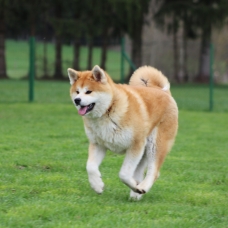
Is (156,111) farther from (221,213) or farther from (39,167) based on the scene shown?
(39,167)

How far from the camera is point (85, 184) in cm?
654

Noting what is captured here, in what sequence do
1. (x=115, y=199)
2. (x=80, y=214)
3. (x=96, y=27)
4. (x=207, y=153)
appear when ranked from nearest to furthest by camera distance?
1. (x=80, y=214)
2. (x=115, y=199)
3. (x=207, y=153)
4. (x=96, y=27)

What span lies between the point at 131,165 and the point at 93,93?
799 mm

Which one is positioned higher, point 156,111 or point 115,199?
point 156,111

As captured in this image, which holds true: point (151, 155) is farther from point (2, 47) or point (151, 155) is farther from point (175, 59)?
point (2, 47)

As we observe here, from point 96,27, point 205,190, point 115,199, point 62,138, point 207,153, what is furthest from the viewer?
point 96,27

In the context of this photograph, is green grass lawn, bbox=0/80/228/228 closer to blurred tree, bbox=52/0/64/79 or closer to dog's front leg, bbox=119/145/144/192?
dog's front leg, bbox=119/145/144/192

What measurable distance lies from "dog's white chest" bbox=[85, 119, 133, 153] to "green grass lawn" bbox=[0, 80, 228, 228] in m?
0.56

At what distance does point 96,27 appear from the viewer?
2614 centimetres

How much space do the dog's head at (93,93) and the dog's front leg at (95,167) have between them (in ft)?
1.19

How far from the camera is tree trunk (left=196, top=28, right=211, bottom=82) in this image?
2550 cm

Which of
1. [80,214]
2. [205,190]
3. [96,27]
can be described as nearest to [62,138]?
[205,190]

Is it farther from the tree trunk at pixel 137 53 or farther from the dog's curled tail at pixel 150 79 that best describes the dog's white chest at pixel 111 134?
the tree trunk at pixel 137 53

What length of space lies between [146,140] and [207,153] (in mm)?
3665
